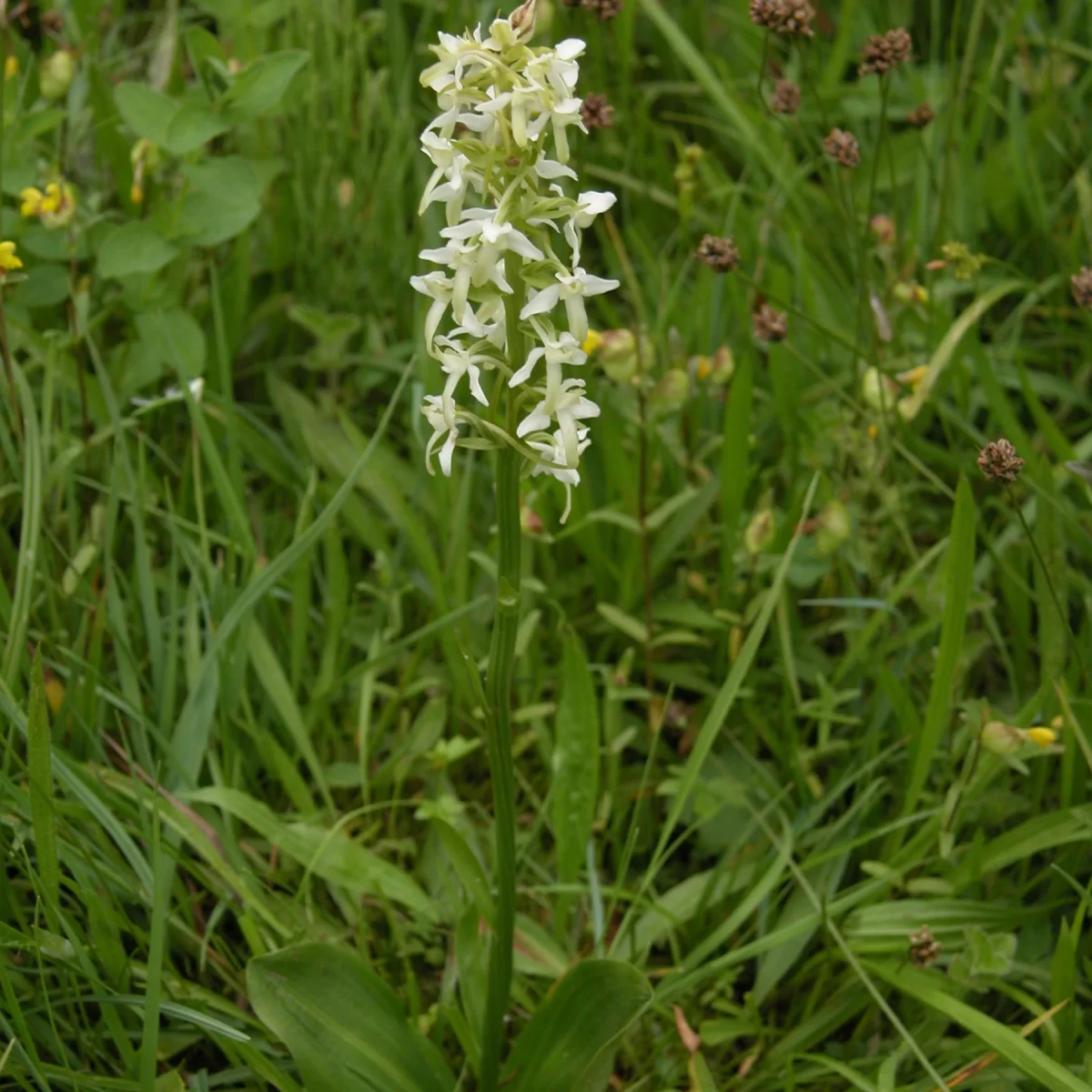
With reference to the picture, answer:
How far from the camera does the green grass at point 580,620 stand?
5.68ft

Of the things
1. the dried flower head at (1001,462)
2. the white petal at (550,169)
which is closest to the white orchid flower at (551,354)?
the white petal at (550,169)

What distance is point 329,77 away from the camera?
2.78 m

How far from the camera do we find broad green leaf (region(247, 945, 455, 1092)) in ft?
5.00

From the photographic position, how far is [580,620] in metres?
2.27

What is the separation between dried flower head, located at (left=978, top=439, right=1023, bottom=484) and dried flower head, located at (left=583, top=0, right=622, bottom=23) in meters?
1.00

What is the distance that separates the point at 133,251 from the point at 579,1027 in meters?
1.54

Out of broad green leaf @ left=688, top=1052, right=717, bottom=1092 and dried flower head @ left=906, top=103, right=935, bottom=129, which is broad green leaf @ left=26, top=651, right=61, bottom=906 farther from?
dried flower head @ left=906, top=103, right=935, bottom=129

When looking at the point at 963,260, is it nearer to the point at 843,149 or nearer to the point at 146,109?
the point at 843,149

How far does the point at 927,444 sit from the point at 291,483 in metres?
1.16

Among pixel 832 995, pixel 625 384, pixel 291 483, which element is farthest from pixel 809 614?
pixel 291 483

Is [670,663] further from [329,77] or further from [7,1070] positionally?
[329,77]

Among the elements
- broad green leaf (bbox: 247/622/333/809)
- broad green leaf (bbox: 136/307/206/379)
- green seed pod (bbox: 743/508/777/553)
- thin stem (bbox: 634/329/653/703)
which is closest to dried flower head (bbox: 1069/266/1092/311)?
green seed pod (bbox: 743/508/777/553)

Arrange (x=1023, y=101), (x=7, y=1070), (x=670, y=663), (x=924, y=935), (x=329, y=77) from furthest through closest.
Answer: (x=1023, y=101) < (x=329, y=77) < (x=670, y=663) < (x=924, y=935) < (x=7, y=1070)

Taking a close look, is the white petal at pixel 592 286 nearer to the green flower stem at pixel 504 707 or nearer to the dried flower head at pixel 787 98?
the green flower stem at pixel 504 707
